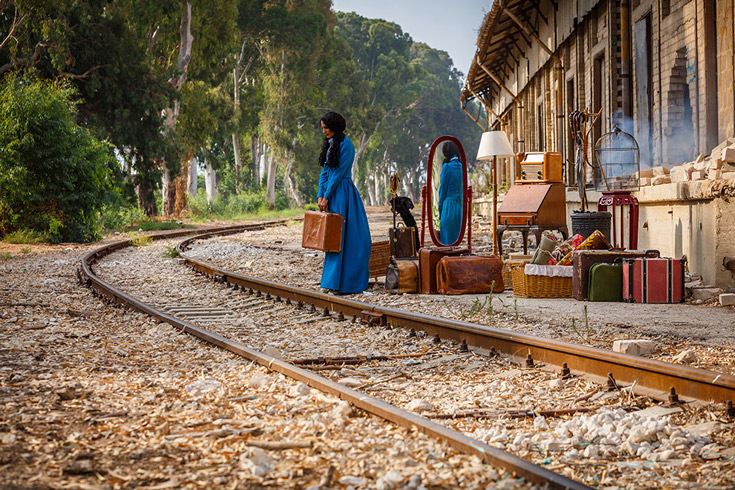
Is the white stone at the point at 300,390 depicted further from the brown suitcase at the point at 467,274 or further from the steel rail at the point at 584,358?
the brown suitcase at the point at 467,274

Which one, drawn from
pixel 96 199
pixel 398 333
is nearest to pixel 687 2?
pixel 398 333

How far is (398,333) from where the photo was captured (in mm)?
6605

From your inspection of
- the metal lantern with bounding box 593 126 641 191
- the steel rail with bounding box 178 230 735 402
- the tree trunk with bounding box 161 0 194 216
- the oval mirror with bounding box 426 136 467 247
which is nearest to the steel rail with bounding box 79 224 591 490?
the steel rail with bounding box 178 230 735 402

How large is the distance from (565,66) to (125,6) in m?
15.9

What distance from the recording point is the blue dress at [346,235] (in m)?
9.04

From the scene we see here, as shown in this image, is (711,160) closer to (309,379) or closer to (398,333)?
(398,333)

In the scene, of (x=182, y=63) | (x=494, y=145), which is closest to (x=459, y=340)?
(x=494, y=145)

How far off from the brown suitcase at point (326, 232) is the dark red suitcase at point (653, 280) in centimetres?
309

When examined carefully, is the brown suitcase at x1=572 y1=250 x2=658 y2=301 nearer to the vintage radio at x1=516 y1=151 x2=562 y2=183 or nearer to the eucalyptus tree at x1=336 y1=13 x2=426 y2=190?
the vintage radio at x1=516 y1=151 x2=562 y2=183

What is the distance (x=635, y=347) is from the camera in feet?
17.0

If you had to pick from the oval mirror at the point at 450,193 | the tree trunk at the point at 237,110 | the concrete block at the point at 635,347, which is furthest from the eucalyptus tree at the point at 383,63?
the concrete block at the point at 635,347

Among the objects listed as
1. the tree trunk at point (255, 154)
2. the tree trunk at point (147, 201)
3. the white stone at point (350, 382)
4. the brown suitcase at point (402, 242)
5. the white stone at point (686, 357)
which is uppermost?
the tree trunk at point (255, 154)

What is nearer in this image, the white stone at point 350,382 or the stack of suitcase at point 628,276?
the white stone at point 350,382

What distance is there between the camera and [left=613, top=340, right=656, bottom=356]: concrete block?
17.0 feet
